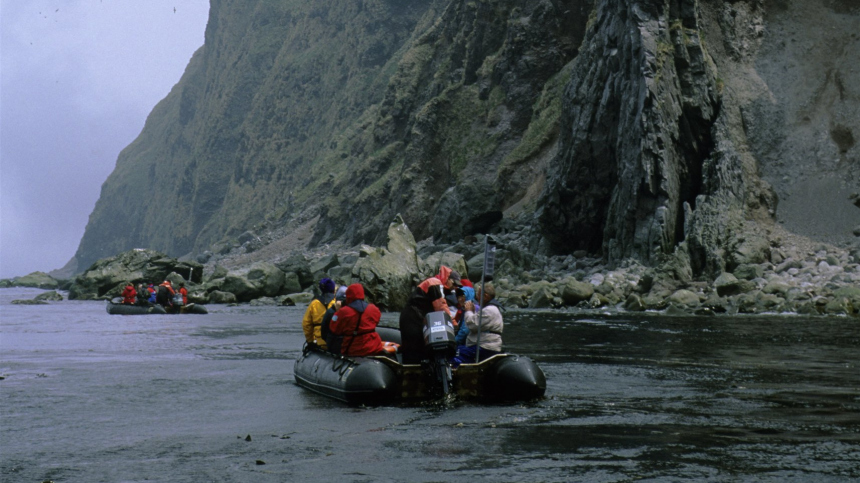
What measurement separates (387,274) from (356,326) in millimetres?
27340

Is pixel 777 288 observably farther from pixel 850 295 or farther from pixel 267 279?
pixel 267 279

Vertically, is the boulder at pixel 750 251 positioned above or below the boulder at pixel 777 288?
above

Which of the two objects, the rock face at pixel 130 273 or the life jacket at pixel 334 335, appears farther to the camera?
the rock face at pixel 130 273

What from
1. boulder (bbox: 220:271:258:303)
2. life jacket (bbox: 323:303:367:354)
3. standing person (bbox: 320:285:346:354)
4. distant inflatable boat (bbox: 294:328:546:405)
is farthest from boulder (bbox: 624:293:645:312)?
boulder (bbox: 220:271:258:303)

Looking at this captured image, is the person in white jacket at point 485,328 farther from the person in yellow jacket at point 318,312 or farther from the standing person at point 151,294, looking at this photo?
the standing person at point 151,294

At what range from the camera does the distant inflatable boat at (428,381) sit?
1400 cm

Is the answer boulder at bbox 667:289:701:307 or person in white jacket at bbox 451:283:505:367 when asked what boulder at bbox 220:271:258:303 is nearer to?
boulder at bbox 667:289:701:307

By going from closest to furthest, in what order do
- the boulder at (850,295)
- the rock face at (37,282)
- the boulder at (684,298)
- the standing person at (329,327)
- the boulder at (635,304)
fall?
the standing person at (329,327) < the boulder at (850,295) < the boulder at (684,298) < the boulder at (635,304) < the rock face at (37,282)

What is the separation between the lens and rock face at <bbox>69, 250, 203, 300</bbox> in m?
64.2

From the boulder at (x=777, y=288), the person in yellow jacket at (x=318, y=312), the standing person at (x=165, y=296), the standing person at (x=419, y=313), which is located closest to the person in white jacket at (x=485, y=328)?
the standing person at (x=419, y=313)

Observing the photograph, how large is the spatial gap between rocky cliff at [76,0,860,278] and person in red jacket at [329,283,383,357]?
3061 centimetres

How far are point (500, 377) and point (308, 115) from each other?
131 meters

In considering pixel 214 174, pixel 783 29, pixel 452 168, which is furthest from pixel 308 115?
pixel 783 29

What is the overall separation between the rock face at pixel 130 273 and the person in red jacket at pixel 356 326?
4842 centimetres
